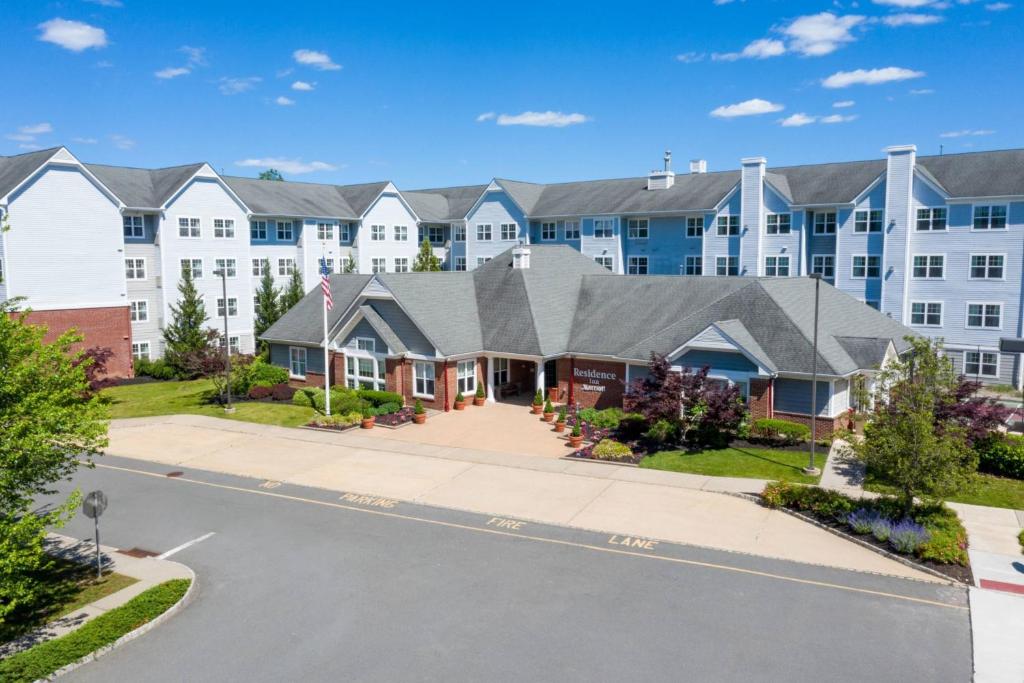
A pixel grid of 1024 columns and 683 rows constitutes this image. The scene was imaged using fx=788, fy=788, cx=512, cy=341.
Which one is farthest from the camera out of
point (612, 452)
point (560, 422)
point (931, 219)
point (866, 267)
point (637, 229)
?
point (637, 229)

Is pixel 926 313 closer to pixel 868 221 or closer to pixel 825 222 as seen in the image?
pixel 868 221

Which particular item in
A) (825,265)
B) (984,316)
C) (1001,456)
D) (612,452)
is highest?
(825,265)

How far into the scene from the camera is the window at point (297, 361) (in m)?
43.0

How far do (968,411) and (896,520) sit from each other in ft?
21.8

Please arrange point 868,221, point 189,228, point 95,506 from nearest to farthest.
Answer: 1. point 95,506
2. point 868,221
3. point 189,228

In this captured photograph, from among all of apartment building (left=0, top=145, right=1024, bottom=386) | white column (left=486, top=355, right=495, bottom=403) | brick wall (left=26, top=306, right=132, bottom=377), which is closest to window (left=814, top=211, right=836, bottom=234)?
apartment building (left=0, top=145, right=1024, bottom=386)

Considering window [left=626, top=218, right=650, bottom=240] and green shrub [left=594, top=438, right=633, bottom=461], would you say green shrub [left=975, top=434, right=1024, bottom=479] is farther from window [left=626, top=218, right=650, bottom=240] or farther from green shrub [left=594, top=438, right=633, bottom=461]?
window [left=626, top=218, right=650, bottom=240]

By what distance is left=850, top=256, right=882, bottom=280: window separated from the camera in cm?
4803

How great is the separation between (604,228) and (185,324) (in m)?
30.1

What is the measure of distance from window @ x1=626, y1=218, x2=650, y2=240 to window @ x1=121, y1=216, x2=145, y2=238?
3332cm

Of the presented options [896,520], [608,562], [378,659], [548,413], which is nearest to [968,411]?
[896,520]

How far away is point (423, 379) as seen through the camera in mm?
38344

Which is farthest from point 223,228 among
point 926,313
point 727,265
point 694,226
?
point 926,313

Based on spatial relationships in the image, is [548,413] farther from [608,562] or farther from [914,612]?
[914,612]
